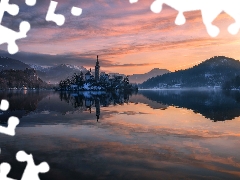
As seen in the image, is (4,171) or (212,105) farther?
(212,105)

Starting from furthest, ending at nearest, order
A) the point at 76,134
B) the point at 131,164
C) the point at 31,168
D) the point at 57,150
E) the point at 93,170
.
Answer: the point at 76,134 → the point at 57,150 → the point at 131,164 → the point at 93,170 → the point at 31,168

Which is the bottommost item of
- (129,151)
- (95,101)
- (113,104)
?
(129,151)

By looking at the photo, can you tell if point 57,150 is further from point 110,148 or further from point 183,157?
point 183,157

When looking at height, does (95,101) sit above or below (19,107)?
above

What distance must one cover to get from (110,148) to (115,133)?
20.0 feet

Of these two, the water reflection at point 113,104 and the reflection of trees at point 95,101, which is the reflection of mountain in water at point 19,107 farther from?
the reflection of trees at point 95,101

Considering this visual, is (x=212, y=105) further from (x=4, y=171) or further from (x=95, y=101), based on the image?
(x=4, y=171)

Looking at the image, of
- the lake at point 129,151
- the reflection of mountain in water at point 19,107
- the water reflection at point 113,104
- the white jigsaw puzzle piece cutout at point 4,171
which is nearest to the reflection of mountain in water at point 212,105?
the water reflection at point 113,104

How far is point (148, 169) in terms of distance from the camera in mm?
14734

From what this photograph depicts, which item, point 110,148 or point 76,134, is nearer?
point 110,148

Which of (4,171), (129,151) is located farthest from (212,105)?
(4,171)

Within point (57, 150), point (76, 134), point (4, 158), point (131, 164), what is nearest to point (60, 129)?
point (76, 134)

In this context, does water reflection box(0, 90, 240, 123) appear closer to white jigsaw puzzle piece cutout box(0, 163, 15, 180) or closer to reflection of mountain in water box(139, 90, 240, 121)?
reflection of mountain in water box(139, 90, 240, 121)

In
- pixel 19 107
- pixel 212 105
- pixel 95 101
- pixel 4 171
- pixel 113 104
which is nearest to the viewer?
pixel 4 171
